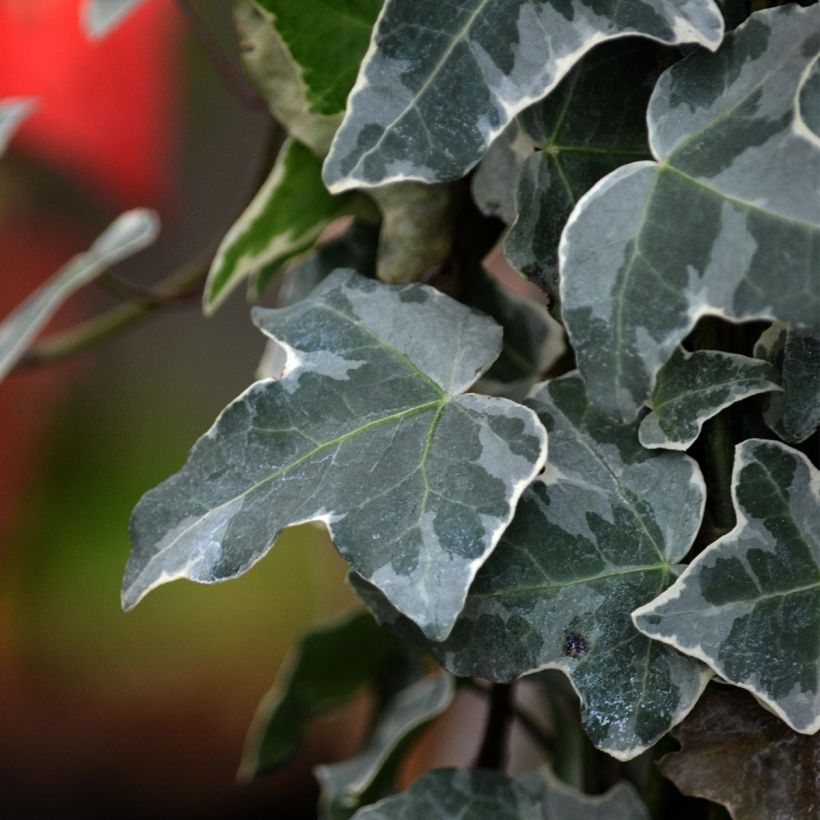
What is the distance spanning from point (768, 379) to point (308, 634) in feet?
1.37

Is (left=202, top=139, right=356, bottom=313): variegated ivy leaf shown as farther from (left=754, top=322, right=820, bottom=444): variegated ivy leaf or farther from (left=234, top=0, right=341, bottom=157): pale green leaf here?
(left=754, top=322, right=820, bottom=444): variegated ivy leaf

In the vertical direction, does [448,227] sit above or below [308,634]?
above

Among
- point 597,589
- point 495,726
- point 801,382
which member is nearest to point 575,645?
point 597,589

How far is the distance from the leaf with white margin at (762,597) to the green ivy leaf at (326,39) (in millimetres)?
245

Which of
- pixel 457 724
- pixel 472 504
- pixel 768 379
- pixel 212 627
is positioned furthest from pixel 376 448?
pixel 212 627

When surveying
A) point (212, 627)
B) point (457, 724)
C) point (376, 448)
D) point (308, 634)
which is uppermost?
point (376, 448)

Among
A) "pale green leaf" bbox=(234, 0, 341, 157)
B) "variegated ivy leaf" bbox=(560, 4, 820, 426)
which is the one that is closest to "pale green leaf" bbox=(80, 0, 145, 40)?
"pale green leaf" bbox=(234, 0, 341, 157)

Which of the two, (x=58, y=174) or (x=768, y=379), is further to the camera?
(x=58, y=174)

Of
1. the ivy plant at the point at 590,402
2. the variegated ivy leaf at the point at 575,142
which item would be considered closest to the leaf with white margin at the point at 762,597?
the ivy plant at the point at 590,402

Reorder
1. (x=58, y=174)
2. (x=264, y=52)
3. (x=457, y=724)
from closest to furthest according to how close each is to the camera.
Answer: (x=264, y=52) → (x=457, y=724) → (x=58, y=174)

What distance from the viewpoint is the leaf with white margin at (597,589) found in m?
0.39

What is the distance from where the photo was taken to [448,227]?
525mm

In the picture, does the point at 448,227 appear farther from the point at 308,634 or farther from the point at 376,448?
the point at 308,634

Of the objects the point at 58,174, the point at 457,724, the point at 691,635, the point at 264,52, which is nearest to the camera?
the point at 691,635
